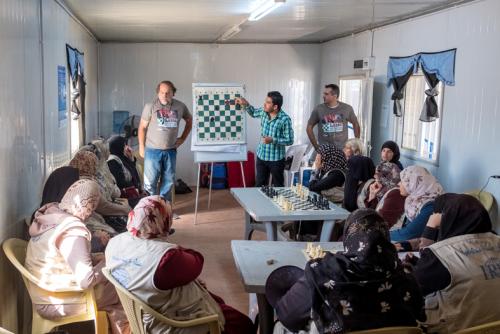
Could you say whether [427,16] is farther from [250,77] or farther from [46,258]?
[46,258]

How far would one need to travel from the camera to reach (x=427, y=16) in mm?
5395

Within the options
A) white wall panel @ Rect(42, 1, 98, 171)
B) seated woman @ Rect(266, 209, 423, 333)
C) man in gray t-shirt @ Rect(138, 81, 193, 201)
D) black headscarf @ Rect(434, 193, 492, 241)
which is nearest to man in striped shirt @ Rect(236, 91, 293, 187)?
man in gray t-shirt @ Rect(138, 81, 193, 201)

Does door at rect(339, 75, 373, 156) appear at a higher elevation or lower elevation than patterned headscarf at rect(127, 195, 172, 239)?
higher

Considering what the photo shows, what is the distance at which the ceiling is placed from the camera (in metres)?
4.81

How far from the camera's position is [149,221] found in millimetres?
2205

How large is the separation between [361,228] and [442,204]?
994 millimetres

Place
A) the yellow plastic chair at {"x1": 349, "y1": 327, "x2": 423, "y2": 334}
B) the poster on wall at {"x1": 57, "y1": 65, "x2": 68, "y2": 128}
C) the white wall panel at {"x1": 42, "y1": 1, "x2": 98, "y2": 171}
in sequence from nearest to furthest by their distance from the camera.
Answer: the yellow plastic chair at {"x1": 349, "y1": 327, "x2": 423, "y2": 334} → the white wall panel at {"x1": 42, "y1": 1, "x2": 98, "y2": 171} → the poster on wall at {"x1": 57, "y1": 65, "x2": 68, "y2": 128}

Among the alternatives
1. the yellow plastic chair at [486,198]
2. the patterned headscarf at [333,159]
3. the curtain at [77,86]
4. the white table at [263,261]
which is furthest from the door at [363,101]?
the white table at [263,261]

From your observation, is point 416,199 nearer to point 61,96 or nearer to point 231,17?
point 61,96

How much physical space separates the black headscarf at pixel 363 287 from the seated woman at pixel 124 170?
2.90 m

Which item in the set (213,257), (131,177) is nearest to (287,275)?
(213,257)

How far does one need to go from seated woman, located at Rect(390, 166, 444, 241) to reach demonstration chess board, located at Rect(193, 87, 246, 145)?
123 inches

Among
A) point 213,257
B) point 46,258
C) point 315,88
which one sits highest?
point 315,88

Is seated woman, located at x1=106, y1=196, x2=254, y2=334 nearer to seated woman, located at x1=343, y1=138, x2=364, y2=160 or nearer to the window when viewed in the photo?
seated woman, located at x1=343, y1=138, x2=364, y2=160
